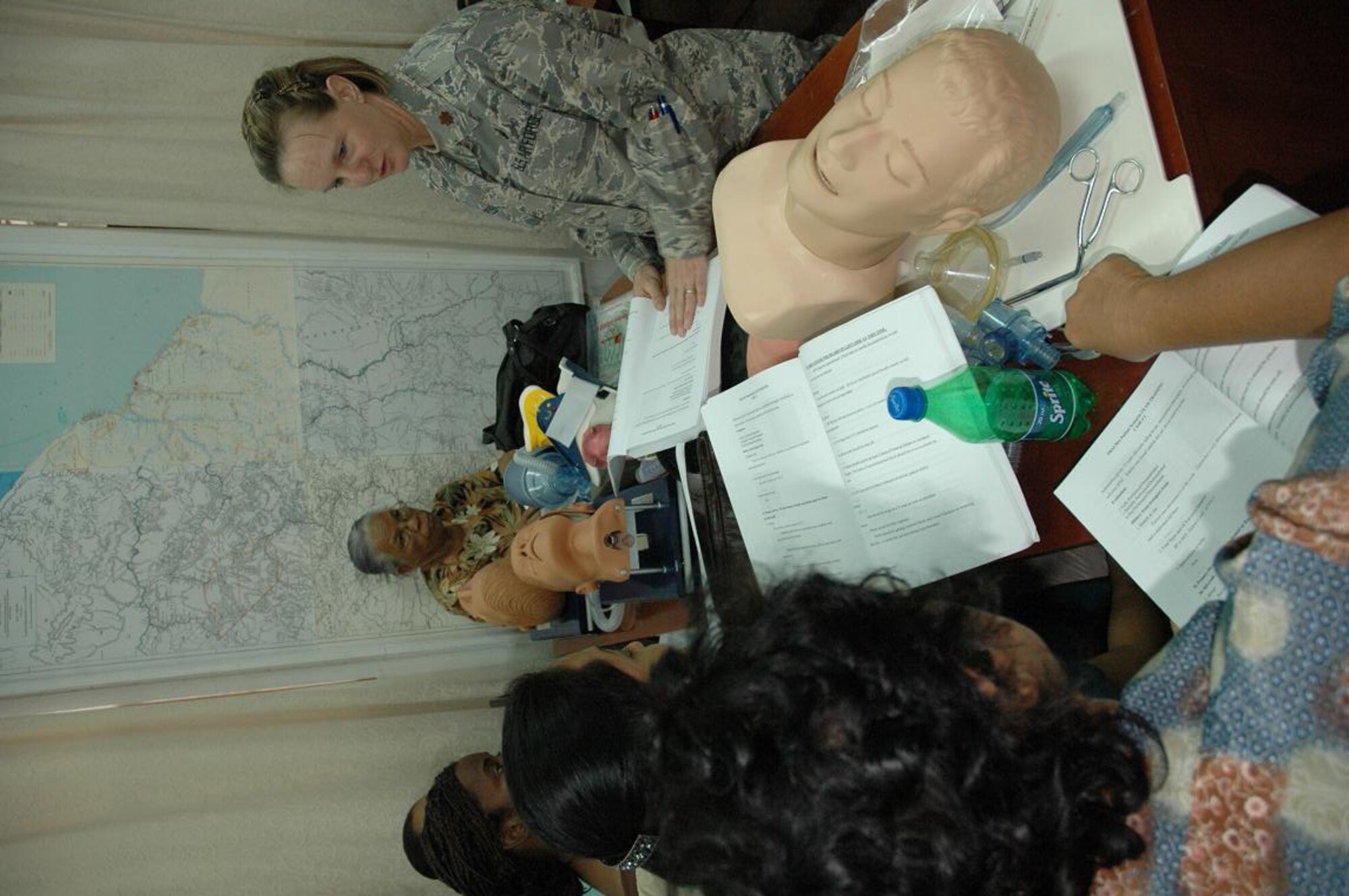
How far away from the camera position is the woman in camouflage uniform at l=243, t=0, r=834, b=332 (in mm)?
1399

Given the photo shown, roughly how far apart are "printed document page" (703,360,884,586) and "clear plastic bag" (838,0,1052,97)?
1.49 feet

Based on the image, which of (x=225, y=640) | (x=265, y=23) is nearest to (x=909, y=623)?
(x=225, y=640)

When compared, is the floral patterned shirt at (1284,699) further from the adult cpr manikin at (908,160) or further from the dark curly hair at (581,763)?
the dark curly hair at (581,763)

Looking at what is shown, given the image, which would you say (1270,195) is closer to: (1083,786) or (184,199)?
(1083,786)

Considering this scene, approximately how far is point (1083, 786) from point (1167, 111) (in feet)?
2.39

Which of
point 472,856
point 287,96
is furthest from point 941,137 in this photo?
point 472,856

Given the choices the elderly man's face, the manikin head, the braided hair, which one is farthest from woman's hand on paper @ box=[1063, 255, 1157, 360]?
the elderly man's face

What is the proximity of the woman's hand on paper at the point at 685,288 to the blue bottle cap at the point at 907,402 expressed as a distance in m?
0.60

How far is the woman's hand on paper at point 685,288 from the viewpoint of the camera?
1513 millimetres

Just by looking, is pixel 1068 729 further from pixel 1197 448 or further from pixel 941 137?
pixel 941 137

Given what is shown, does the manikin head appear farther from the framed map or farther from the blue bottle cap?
the framed map

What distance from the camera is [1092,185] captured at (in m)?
0.95

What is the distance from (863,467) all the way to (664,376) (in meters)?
0.53

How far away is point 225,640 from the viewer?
79.4 inches
